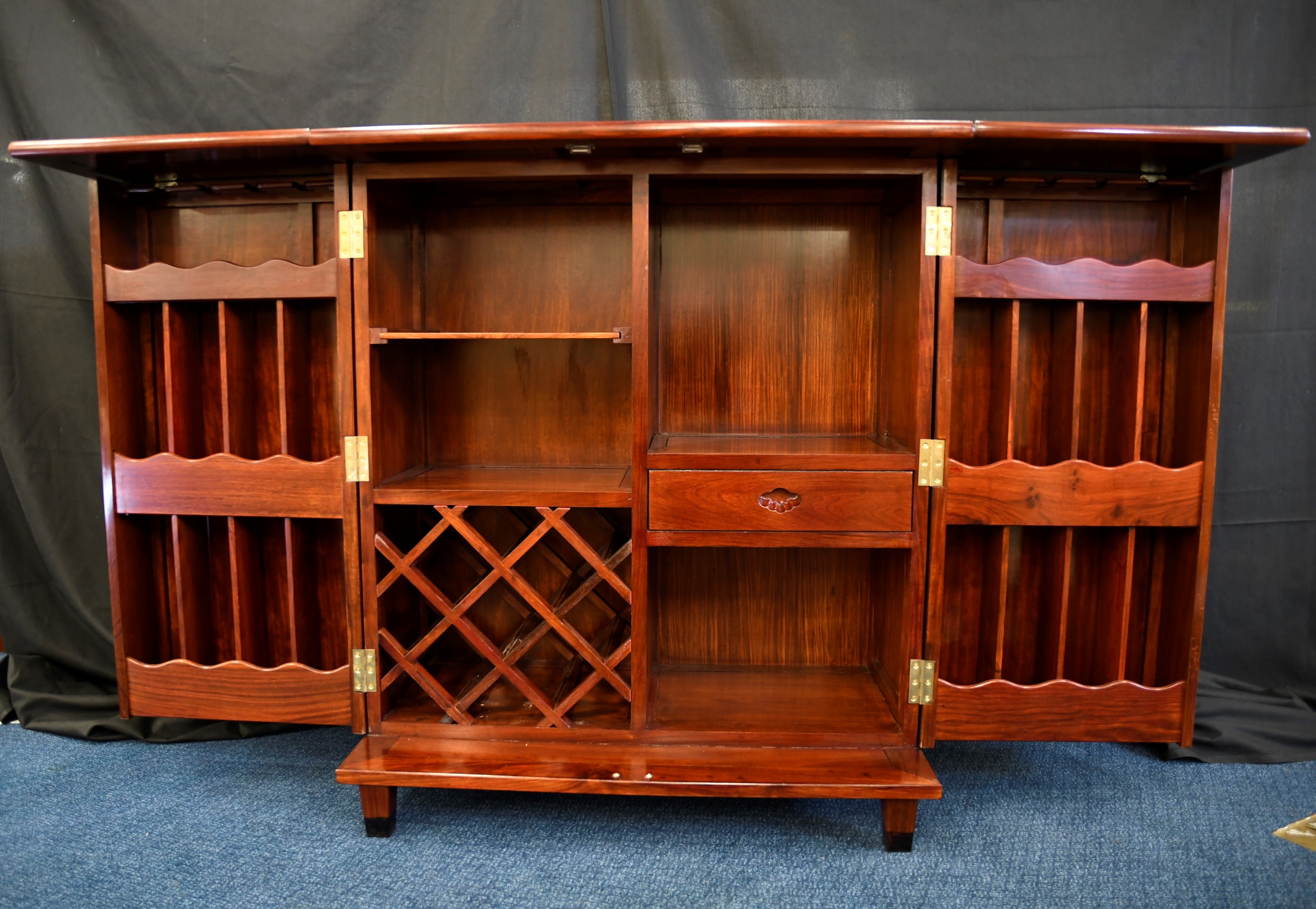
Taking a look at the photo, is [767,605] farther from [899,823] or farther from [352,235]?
[352,235]

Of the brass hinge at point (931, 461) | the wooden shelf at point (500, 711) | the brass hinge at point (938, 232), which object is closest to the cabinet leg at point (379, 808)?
the wooden shelf at point (500, 711)

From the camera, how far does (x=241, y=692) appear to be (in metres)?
1.85

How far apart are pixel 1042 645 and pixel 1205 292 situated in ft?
3.05

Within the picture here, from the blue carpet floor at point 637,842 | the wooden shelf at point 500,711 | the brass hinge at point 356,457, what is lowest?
the blue carpet floor at point 637,842

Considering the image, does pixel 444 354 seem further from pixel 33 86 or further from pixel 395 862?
pixel 33 86

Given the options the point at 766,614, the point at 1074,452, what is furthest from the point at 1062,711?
the point at 766,614

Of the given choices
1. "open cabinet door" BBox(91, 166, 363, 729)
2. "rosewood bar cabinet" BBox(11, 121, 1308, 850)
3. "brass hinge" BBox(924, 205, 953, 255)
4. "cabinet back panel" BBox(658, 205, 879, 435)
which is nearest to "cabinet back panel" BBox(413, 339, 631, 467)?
"rosewood bar cabinet" BBox(11, 121, 1308, 850)

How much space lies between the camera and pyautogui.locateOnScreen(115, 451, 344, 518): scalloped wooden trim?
178 centimetres

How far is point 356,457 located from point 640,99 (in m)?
1.23

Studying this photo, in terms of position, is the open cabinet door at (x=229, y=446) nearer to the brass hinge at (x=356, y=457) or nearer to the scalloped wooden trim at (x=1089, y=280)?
the brass hinge at (x=356, y=457)

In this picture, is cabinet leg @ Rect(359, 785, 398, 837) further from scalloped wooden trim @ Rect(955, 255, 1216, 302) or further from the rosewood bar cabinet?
scalloped wooden trim @ Rect(955, 255, 1216, 302)

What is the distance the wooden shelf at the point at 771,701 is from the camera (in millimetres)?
1808

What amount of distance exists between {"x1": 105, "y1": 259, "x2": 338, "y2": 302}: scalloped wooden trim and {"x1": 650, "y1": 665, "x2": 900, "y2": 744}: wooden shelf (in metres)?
1.26

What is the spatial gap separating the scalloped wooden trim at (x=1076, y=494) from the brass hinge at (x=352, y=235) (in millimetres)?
1360
